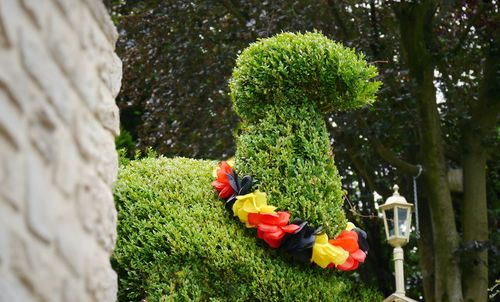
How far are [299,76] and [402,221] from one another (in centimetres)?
304

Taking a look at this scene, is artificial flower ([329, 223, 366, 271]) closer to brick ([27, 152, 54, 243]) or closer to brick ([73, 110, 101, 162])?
brick ([73, 110, 101, 162])

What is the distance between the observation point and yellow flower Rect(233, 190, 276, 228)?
→ 177 inches

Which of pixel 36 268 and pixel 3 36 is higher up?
pixel 3 36

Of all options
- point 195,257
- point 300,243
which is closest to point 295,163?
point 300,243

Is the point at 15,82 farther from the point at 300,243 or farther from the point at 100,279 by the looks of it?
the point at 300,243

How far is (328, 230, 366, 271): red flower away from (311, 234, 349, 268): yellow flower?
3.3 inches

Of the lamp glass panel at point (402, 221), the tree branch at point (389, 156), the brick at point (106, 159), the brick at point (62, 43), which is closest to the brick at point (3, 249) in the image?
the brick at point (62, 43)

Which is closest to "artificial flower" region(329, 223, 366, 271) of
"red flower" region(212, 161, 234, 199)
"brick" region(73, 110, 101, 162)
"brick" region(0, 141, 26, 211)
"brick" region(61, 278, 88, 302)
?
"red flower" region(212, 161, 234, 199)

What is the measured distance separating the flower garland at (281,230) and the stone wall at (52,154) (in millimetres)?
1955

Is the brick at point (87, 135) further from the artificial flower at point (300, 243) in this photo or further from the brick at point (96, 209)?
the artificial flower at point (300, 243)

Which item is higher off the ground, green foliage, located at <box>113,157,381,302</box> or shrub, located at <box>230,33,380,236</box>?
shrub, located at <box>230,33,380,236</box>

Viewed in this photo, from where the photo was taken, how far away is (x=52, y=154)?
2135 mm

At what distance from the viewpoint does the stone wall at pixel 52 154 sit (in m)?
1.97

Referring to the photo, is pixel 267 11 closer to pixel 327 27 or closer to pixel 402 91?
pixel 327 27
